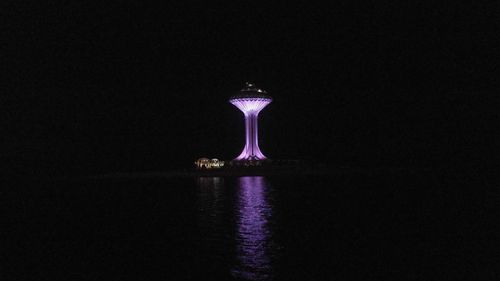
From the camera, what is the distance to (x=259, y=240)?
390 inches

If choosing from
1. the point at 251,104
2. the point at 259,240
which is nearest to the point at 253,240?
the point at 259,240

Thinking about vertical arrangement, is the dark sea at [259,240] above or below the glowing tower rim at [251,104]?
below

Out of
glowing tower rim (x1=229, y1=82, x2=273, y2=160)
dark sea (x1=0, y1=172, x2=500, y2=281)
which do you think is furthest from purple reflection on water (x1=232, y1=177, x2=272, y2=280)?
glowing tower rim (x1=229, y1=82, x2=273, y2=160)

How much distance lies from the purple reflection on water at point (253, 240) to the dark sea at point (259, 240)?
0.03 m

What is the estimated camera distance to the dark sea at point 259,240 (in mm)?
7488

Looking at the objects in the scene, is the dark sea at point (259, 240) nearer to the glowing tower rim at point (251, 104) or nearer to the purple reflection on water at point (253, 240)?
the purple reflection on water at point (253, 240)

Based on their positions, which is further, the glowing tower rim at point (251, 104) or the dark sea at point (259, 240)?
the glowing tower rim at point (251, 104)

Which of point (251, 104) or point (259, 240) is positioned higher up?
point (251, 104)

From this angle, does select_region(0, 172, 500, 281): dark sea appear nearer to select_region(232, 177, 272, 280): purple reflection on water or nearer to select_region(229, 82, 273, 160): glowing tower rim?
select_region(232, 177, 272, 280): purple reflection on water

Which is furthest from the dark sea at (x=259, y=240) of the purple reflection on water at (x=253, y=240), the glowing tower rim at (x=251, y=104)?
the glowing tower rim at (x=251, y=104)

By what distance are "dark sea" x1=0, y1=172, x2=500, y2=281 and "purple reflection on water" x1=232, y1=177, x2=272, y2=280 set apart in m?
0.03

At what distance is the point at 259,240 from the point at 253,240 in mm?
138

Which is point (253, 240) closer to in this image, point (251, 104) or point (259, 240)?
point (259, 240)

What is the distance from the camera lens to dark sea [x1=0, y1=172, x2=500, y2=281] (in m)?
7.49
